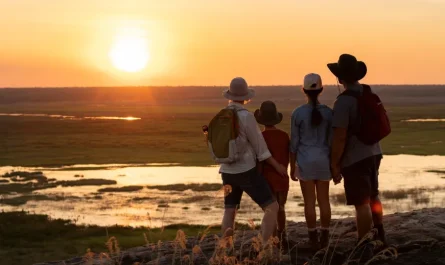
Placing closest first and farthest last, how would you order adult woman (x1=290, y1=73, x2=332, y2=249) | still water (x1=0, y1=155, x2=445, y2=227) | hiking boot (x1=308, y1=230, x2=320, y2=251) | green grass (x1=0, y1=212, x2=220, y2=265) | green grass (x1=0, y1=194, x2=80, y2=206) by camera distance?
1. adult woman (x1=290, y1=73, x2=332, y2=249)
2. hiking boot (x1=308, y1=230, x2=320, y2=251)
3. green grass (x1=0, y1=212, x2=220, y2=265)
4. still water (x1=0, y1=155, x2=445, y2=227)
5. green grass (x1=0, y1=194, x2=80, y2=206)

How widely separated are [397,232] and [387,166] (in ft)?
111

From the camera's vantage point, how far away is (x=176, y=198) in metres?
32.0

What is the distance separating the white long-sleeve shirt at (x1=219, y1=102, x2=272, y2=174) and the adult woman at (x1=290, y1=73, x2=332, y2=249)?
2.25 feet

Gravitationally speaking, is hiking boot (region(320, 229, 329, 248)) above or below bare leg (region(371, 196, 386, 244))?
below

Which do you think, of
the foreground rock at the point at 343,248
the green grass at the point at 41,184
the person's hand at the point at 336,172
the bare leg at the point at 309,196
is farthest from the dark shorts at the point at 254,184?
the green grass at the point at 41,184

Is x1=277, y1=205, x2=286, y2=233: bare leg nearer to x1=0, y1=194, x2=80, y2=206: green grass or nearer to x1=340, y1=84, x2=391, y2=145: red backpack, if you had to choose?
x1=340, y1=84, x2=391, y2=145: red backpack

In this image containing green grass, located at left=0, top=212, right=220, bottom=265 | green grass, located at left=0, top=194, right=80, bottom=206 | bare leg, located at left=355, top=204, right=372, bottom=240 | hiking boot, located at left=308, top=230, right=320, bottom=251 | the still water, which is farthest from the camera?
green grass, located at left=0, top=194, right=80, bottom=206

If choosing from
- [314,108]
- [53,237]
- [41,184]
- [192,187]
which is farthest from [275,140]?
[41,184]

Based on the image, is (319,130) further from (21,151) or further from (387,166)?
(21,151)

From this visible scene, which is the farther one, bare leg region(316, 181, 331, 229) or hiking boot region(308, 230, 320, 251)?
hiking boot region(308, 230, 320, 251)

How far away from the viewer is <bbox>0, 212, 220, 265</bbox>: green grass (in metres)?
19.6

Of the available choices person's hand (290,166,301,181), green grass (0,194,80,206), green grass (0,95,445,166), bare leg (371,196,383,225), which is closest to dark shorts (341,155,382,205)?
bare leg (371,196,383,225)

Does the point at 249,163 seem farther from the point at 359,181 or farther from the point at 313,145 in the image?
the point at 359,181

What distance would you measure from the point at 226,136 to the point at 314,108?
3.73 feet
